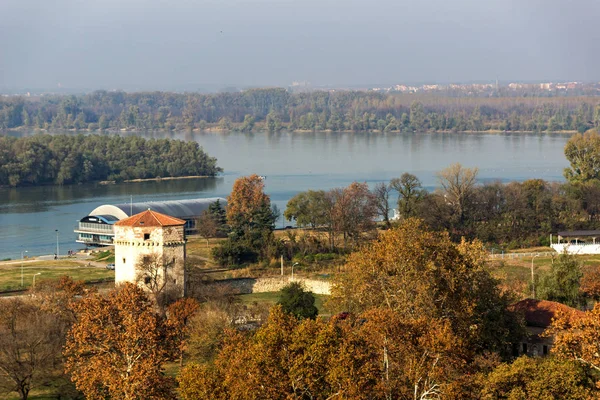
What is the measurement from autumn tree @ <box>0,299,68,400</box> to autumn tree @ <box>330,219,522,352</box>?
166 inches

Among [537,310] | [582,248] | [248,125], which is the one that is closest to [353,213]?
[582,248]

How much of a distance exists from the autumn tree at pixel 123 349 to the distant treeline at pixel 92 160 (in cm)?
4032

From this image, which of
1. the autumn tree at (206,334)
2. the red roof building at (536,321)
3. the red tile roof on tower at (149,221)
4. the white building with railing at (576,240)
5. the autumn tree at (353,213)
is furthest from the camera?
the autumn tree at (353,213)

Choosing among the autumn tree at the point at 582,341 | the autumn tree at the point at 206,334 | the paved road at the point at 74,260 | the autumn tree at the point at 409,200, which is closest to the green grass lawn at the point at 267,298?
the autumn tree at the point at 206,334

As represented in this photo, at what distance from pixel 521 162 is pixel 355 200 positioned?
33643 mm

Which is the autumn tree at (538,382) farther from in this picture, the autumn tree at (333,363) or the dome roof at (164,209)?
the dome roof at (164,209)

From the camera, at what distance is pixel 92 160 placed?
55562mm

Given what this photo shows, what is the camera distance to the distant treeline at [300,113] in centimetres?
10269

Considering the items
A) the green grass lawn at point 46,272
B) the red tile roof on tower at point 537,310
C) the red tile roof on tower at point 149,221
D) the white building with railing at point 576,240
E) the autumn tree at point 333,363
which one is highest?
the red tile roof on tower at point 149,221

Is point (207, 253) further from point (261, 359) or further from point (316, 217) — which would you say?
point (261, 359)

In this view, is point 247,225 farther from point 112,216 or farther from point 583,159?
point 583,159

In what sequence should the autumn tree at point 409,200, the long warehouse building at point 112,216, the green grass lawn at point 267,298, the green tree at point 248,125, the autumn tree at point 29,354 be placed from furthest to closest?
the green tree at point 248,125 → the long warehouse building at point 112,216 → the autumn tree at point 409,200 → the green grass lawn at point 267,298 → the autumn tree at point 29,354

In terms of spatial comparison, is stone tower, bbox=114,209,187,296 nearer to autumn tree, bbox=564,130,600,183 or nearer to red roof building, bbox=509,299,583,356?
red roof building, bbox=509,299,583,356

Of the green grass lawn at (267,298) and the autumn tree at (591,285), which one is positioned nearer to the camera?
the autumn tree at (591,285)
